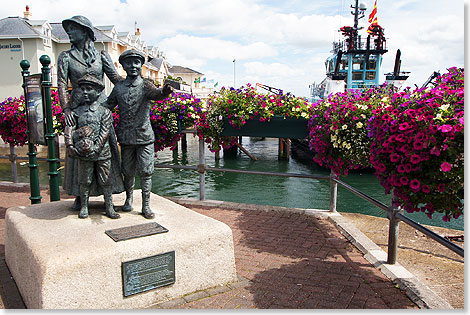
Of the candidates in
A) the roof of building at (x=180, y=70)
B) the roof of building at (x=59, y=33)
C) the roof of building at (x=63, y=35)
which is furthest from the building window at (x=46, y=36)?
the roof of building at (x=180, y=70)

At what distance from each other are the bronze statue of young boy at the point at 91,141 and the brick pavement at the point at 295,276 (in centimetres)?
128

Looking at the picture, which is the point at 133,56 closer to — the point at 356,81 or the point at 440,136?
the point at 440,136

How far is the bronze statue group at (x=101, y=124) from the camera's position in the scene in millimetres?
4246

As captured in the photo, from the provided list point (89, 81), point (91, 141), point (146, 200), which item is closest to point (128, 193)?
point (146, 200)

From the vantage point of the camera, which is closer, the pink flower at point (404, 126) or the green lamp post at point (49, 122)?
the pink flower at point (404, 126)

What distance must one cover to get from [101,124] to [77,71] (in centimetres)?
86

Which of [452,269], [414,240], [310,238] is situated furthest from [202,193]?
[452,269]

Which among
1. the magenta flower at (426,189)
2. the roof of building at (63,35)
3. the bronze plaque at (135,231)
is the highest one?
the roof of building at (63,35)

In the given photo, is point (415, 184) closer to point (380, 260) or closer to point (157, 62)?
point (380, 260)

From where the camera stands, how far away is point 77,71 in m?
4.68

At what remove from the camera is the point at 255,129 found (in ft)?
22.7

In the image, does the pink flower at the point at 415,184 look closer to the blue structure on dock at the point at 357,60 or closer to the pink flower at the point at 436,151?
the pink flower at the point at 436,151

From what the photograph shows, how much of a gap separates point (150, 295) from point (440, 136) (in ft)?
9.57

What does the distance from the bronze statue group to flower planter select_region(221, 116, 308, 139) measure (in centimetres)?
265
